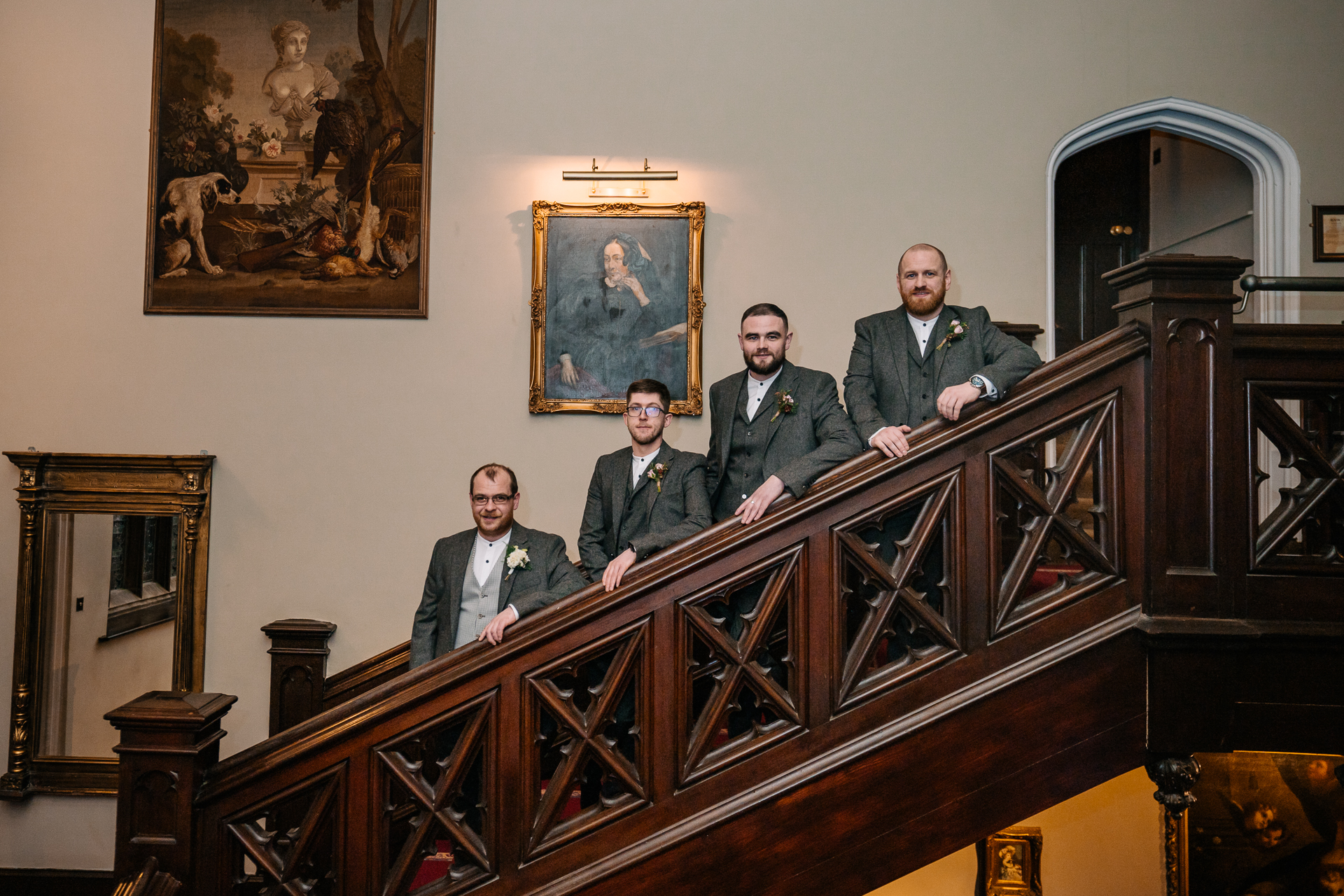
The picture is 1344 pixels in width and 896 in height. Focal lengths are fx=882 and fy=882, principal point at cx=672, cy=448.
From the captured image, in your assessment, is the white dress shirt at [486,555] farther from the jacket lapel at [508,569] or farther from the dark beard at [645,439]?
the dark beard at [645,439]

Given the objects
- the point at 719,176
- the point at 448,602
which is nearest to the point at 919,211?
the point at 719,176

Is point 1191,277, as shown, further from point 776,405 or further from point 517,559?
point 517,559

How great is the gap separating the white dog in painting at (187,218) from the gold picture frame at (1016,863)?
18.3 ft

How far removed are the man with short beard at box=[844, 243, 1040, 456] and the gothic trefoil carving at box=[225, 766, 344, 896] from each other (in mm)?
1998

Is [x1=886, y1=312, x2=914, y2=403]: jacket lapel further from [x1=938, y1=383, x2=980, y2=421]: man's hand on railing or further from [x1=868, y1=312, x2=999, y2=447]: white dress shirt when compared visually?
[x1=938, y1=383, x2=980, y2=421]: man's hand on railing

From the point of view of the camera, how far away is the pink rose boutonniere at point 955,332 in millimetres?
3039

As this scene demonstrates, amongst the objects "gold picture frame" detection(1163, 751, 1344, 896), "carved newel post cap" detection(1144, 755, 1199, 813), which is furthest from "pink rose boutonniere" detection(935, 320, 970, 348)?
"gold picture frame" detection(1163, 751, 1344, 896)

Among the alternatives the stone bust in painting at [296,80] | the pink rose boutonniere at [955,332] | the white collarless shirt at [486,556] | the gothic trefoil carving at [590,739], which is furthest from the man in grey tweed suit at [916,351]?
the stone bust in painting at [296,80]

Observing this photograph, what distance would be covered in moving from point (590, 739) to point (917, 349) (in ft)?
5.70

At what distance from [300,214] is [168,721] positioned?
139 inches

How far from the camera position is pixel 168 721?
262cm

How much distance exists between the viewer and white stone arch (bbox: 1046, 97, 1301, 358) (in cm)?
510

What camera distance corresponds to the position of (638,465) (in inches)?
134

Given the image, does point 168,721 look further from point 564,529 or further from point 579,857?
point 564,529
